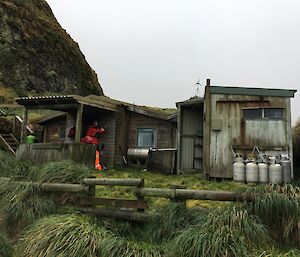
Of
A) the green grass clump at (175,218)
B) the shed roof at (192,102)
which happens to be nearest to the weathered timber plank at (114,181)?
the green grass clump at (175,218)

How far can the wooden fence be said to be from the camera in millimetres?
6902

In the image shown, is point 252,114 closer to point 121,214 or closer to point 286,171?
point 286,171

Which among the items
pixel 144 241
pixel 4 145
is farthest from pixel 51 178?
pixel 4 145

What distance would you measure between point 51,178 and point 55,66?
2855 cm

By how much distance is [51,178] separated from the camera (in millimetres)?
9039

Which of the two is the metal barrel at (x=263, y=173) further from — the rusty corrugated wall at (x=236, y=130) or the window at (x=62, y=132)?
the window at (x=62, y=132)

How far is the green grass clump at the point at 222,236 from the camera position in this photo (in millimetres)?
5555

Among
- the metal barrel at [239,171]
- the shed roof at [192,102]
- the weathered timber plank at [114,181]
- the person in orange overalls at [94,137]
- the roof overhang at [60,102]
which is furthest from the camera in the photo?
the person in orange overalls at [94,137]

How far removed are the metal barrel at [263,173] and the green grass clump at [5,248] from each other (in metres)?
7.66

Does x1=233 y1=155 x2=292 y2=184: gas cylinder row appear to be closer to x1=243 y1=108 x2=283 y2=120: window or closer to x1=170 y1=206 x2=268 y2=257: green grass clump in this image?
x1=243 y1=108 x2=283 y2=120: window

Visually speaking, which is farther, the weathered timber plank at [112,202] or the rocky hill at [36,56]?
the rocky hill at [36,56]

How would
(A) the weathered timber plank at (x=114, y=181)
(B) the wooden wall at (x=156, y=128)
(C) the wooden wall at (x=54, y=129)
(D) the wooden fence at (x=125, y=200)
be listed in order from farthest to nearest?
(C) the wooden wall at (x=54, y=129)
(B) the wooden wall at (x=156, y=128)
(A) the weathered timber plank at (x=114, y=181)
(D) the wooden fence at (x=125, y=200)

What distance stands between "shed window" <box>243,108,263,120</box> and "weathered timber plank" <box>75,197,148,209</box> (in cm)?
686

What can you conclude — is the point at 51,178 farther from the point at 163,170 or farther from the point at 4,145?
the point at 4,145
